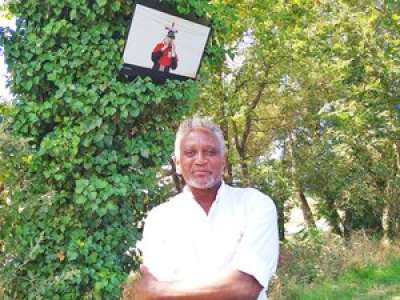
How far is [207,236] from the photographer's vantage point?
1749 mm

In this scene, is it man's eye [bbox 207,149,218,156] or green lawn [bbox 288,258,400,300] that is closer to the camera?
man's eye [bbox 207,149,218,156]

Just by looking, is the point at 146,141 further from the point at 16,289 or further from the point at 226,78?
the point at 226,78

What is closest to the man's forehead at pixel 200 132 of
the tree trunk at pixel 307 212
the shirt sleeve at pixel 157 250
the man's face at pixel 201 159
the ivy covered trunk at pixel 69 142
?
the man's face at pixel 201 159

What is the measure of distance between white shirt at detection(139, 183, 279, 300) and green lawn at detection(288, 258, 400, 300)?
13.1 feet

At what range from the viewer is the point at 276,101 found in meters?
9.57

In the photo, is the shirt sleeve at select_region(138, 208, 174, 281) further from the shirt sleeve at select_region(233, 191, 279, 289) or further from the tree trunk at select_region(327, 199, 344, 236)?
the tree trunk at select_region(327, 199, 344, 236)

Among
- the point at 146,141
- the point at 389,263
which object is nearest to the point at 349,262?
the point at 389,263

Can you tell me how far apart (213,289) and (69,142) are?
2.48 meters

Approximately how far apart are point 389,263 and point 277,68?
3.61 metres

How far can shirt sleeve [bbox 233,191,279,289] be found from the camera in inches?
65.6

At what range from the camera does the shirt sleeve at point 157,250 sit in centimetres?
174

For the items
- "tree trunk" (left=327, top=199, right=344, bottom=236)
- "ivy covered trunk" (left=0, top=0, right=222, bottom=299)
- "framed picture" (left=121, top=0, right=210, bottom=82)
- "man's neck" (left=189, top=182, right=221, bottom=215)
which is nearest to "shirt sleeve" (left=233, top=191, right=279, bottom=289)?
"man's neck" (left=189, top=182, right=221, bottom=215)

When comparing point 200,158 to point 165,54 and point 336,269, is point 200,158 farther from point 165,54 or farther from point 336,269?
point 336,269

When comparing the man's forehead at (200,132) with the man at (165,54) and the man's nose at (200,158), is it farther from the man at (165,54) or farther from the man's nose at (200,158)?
the man at (165,54)
